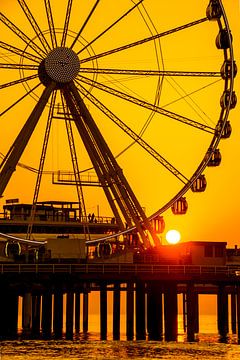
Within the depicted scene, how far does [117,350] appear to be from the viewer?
75.9 m

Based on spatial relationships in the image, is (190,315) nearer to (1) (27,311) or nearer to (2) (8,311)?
(2) (8,311)

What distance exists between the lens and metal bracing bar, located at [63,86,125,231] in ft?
281

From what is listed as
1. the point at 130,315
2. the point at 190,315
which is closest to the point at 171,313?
the point at 190,315

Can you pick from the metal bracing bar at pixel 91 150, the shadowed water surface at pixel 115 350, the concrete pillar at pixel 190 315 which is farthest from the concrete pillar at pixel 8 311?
the concrete pillar at pixel 190 315

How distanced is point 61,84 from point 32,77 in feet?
6.99

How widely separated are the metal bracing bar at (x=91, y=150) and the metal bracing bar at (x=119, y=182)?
0.38 m

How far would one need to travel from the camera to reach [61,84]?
85125mm

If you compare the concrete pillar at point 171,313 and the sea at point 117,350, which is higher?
the concrete pillar at point 171,313

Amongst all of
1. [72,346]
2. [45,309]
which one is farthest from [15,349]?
[45,309]

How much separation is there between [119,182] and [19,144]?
27.2ft

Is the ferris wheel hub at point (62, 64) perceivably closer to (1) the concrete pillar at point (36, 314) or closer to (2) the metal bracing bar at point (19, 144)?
(2) the metal bracing bar at point (19, 144)

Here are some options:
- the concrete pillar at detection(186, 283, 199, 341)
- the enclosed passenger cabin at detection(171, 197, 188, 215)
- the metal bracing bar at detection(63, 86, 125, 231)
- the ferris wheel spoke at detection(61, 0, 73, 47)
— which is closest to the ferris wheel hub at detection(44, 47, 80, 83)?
the ferris wheel spoke at detection(61, 0, 73, 47)

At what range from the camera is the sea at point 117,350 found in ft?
232

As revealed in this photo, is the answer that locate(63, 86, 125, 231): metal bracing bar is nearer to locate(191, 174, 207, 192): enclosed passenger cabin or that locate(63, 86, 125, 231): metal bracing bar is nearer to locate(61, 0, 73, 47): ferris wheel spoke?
locate(61, 0, 73, 47): ferris wheel spoke
